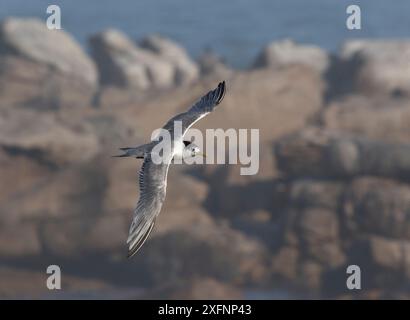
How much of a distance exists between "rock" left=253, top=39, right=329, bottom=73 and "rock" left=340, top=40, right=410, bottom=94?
2.05 metres

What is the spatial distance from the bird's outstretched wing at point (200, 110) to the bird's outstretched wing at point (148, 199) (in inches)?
54.8

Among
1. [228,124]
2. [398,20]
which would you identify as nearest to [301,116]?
[228,124]

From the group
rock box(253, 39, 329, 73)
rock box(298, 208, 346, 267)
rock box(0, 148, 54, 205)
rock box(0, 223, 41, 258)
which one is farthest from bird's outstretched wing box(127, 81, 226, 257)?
rock box(253, 39, 329, 73)

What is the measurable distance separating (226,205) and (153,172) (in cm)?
1780

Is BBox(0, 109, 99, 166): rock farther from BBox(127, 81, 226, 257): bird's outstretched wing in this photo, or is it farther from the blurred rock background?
BBox(127, 81, 226, 257): bird's outstretched wing

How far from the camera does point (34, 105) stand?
46.5m

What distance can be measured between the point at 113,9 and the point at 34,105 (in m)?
52.2

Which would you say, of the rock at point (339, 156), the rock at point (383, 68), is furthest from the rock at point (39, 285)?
the rock at point (383, 68)

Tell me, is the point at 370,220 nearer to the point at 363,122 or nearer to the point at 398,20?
the point at 363,122

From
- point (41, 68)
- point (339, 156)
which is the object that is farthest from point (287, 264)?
point (41, 68)

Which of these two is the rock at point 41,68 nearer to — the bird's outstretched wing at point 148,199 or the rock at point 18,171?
the rock at point 18,171

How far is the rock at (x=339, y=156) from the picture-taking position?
123 ft

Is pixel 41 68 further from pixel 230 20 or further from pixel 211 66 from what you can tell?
pixel 230 20
